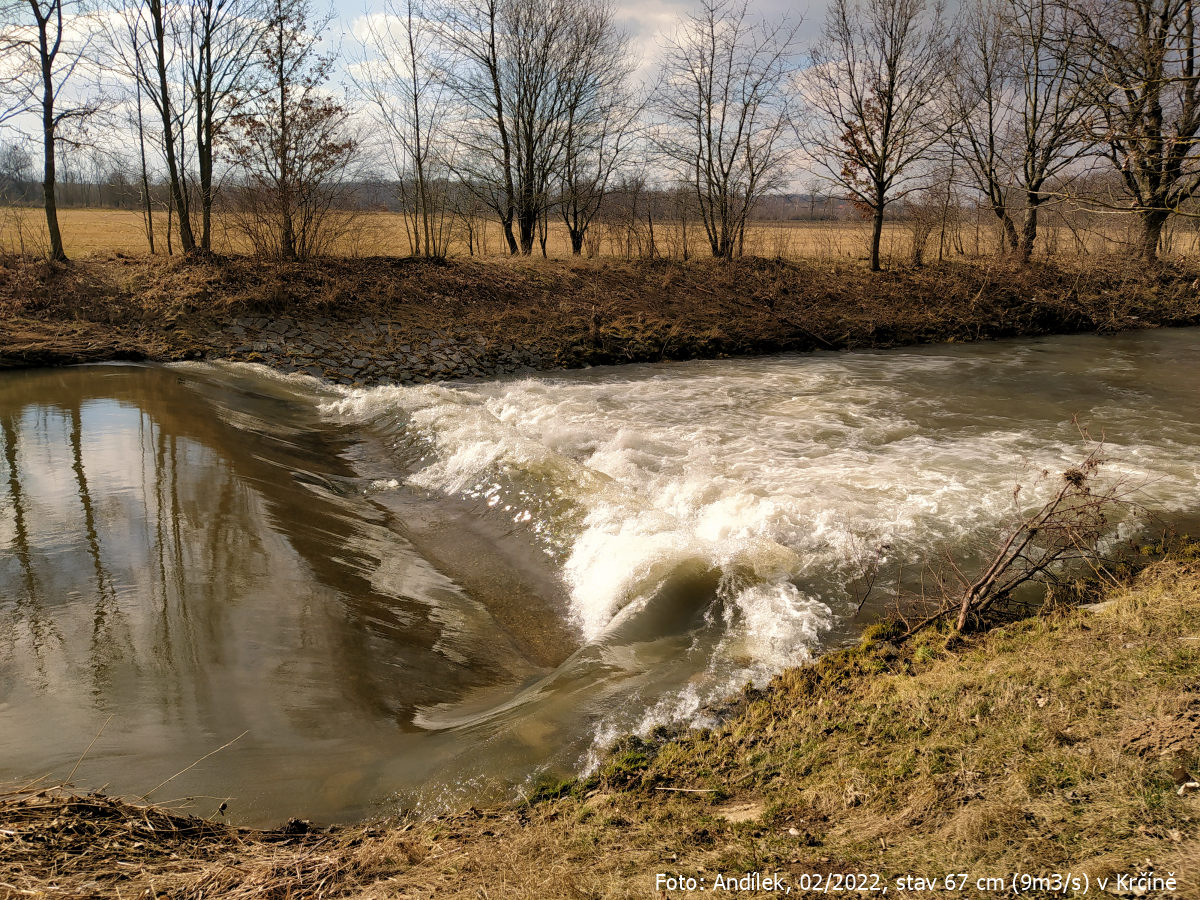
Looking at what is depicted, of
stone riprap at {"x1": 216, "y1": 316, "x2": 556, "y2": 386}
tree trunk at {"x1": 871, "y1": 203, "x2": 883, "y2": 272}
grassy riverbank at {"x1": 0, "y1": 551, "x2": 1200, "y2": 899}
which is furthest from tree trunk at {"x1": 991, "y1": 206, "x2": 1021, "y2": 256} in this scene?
grassy riverbank at {"x1": 0, "y1": 551, "x2": 1200, "y2": 899}

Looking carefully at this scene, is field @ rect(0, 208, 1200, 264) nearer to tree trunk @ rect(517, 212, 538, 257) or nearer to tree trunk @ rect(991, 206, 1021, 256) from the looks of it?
tree trunk @ rect(991, 206, 1021, 256)

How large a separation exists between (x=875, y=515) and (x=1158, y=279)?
21422mm

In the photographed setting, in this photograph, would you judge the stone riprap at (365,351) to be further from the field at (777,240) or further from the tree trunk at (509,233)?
the tree trunk at (509,233)

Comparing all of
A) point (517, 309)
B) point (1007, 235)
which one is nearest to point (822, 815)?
point (517, 309)

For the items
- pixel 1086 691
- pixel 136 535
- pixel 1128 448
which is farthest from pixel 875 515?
pixel 136 535

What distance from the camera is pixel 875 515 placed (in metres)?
6.97

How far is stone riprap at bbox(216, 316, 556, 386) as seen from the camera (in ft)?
49.9

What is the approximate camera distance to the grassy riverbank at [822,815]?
236cm

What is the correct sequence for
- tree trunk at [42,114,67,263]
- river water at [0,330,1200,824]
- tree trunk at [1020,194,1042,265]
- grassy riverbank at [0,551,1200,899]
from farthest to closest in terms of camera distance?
1. tree trunk at [1020,194,1042,265]
2. tree trunk at [42,114,67,263]
3. river water at [0,330,1200,824]
4. grassy riverbank at [0,551,1200,899]

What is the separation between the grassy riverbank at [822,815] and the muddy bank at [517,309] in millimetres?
12902

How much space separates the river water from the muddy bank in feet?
10.6

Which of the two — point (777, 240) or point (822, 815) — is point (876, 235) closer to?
point (777, 240)

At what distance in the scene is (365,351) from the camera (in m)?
16.0

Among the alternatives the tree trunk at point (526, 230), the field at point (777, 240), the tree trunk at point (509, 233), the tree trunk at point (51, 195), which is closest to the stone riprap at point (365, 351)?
the field at point (777, 240)
